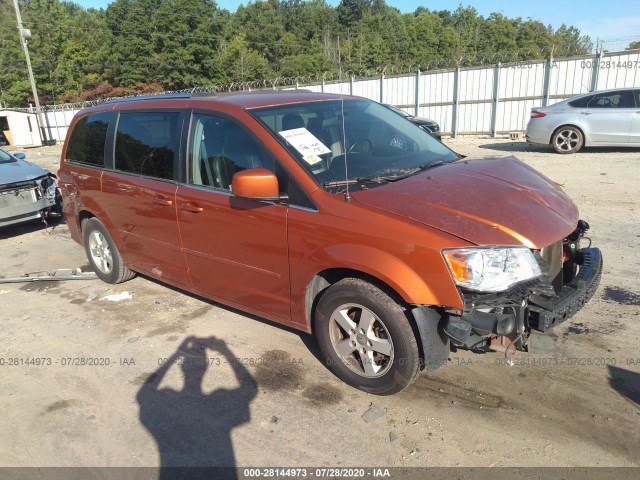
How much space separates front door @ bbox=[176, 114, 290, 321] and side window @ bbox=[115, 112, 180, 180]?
27cm

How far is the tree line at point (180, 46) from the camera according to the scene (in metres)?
52.3

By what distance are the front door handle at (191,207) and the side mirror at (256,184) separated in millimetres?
744

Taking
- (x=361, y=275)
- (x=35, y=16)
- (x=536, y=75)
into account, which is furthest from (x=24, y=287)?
(x=35, y=16)

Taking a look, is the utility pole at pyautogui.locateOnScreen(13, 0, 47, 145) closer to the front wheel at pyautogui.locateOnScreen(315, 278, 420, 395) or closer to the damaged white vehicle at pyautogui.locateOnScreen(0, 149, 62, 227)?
the damaged white vehicle at pyautogui.locateOnScreen(0, 149, 62, 227)

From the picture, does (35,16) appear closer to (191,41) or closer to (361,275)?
(191,41)

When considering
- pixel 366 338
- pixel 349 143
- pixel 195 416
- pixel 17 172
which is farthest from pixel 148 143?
pixel 17 172

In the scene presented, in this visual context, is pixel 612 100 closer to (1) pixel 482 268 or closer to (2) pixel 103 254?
(1) pixel 482 268

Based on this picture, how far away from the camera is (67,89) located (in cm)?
5500

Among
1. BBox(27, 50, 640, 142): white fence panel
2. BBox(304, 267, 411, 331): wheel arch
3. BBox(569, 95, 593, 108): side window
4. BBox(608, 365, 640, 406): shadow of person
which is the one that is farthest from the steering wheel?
BBox(27, 50, 640, 142): white fence panel

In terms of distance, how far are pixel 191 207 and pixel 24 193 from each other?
5.38m

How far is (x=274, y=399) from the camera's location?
329 cm

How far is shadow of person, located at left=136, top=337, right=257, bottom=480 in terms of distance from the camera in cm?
276

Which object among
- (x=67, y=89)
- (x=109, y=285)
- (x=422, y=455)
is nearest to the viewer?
(x=422, y=455)

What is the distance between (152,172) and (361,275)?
2278mm
